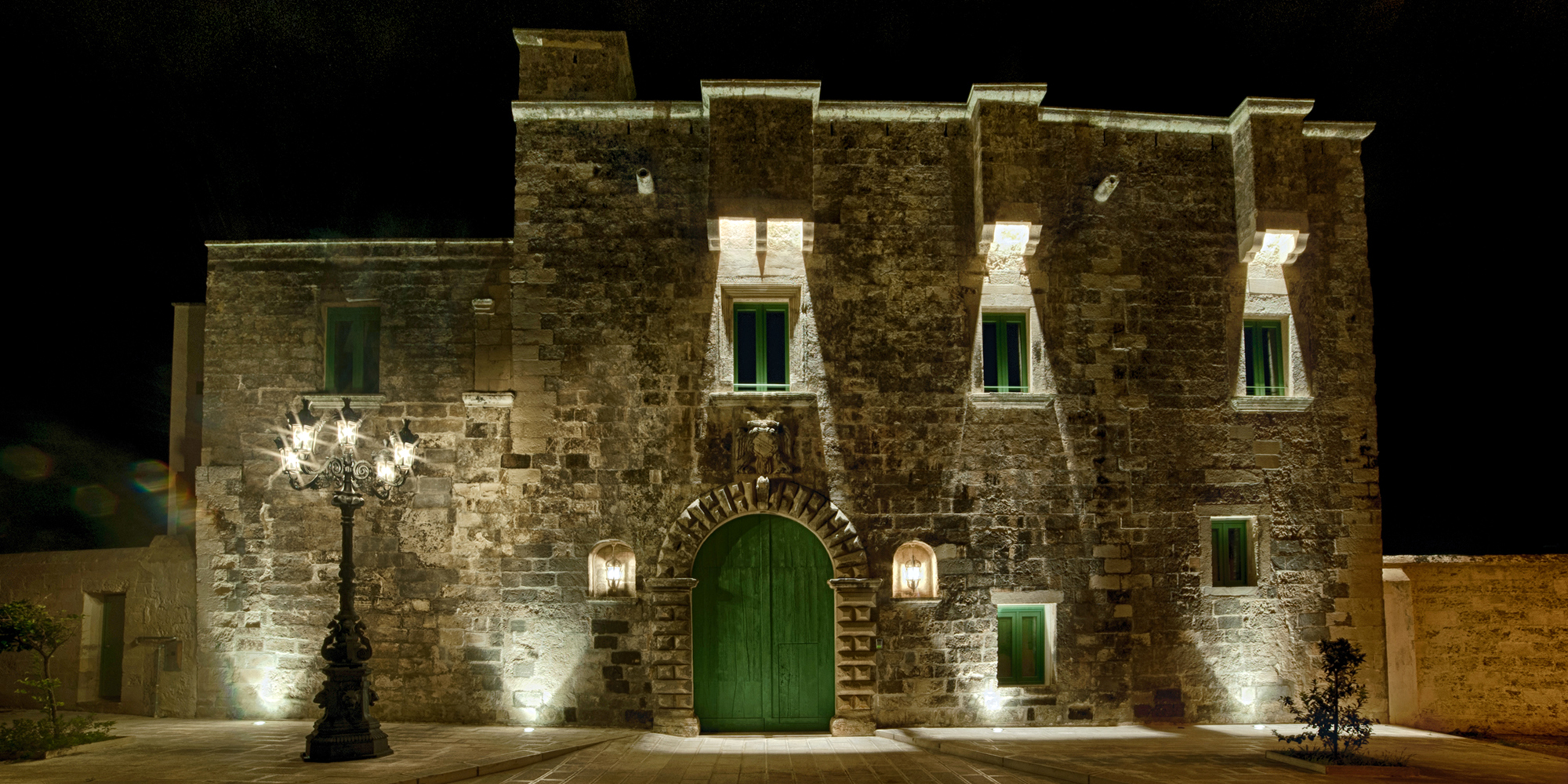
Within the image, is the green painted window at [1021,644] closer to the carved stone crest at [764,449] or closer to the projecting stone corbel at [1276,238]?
the carved stone crest at [764,449]

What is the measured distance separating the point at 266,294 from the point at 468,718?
610cm

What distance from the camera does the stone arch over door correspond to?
10.9 meters

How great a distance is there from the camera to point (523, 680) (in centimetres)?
1103

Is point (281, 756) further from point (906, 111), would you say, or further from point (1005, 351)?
point (906, 111)

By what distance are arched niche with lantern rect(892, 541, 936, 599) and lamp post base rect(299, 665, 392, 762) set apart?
602 centimetres

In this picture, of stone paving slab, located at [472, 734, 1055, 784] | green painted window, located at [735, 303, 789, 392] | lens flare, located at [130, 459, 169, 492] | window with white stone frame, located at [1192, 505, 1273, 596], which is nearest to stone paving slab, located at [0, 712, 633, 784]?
stone paving slab, located at [472, 734, 1055, 784]

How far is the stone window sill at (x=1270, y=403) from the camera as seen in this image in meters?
11.7

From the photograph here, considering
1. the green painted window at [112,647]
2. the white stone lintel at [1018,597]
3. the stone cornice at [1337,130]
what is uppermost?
the stone cornice at [1337,130]

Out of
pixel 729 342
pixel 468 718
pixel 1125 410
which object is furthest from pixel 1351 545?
pixel 468 718

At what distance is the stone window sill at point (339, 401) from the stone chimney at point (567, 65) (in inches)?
170

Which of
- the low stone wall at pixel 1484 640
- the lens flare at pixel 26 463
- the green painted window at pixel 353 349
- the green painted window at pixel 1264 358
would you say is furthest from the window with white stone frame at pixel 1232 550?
the lens flare at pixel 26 463

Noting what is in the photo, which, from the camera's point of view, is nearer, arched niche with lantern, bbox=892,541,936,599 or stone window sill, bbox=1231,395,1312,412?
arched niche with lantern, bbox=892,541,936,599

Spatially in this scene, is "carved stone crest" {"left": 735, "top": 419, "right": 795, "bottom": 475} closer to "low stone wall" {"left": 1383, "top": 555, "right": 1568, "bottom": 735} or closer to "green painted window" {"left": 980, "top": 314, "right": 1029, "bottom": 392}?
"green painted window" {"left": 980, "top": 314, "right": 1029, "bottom": 392}

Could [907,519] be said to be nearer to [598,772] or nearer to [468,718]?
[598,772]
